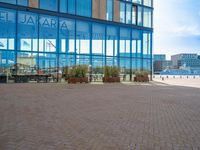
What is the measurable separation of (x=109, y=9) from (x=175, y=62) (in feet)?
403

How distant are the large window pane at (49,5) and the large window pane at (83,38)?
303cm

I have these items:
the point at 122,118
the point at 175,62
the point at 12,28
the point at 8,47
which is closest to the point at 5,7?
the point at 12,28

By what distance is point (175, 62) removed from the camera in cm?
14962

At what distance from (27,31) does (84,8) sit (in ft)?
22.6

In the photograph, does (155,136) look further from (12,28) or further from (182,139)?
(12,28)

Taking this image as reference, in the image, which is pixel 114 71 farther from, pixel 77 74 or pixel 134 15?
pixel 134 15

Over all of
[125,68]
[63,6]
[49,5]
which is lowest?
[125,68]

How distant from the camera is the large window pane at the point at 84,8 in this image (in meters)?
30.4

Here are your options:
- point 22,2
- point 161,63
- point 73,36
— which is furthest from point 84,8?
point 161,63

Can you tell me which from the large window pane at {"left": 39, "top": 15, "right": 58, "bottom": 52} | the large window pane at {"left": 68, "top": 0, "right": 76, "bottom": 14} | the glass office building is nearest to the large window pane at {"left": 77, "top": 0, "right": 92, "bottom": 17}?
the glass office building

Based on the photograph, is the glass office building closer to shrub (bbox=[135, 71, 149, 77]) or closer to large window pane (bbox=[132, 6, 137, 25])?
large window pane (bbox=[132, 6, 137, 25])

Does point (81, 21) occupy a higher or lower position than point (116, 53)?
higher

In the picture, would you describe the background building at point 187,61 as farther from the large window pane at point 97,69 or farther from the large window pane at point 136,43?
the large window pane at point 97,69

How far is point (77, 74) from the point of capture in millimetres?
27125
